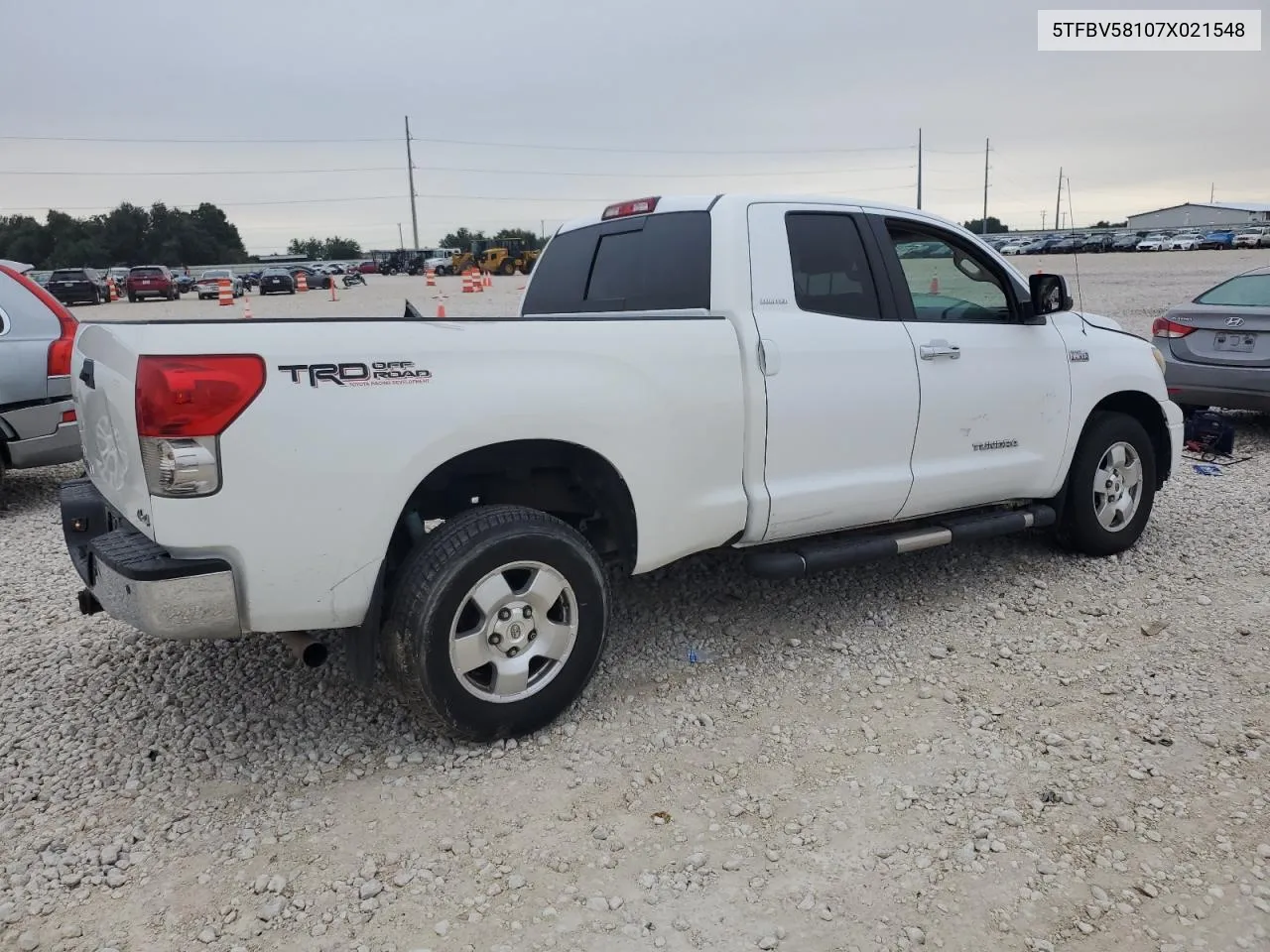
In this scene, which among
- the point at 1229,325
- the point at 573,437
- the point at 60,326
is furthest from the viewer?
the point at 1229,325

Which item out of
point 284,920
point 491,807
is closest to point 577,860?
point 491,807

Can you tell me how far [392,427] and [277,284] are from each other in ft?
138

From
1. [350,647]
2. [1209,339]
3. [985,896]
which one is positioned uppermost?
[1209,339]

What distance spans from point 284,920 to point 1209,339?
8829mm

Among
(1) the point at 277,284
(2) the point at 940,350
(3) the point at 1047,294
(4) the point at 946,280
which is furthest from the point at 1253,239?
(2) the point at 940,350

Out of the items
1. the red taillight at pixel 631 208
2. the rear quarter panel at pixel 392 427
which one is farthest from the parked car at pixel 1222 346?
the rear quarter panel at pixel 392 427

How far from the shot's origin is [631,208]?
4.59 meters

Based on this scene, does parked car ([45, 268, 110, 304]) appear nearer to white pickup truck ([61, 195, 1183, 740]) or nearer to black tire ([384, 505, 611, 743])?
white pickup truck ([61, 195, 1183, 740])

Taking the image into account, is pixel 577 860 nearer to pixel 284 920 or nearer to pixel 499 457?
pixel 284 920

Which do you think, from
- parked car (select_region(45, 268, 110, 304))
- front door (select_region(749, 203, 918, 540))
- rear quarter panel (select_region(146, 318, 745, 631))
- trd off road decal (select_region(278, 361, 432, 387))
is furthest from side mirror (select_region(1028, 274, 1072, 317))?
parked car (select_region(45, 268, 110, 304))

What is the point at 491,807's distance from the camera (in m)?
3.24

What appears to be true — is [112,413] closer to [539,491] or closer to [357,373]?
[357,373]

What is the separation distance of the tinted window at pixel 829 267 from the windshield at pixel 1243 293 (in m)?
5.93

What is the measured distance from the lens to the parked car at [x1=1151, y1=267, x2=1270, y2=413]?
8.25m
